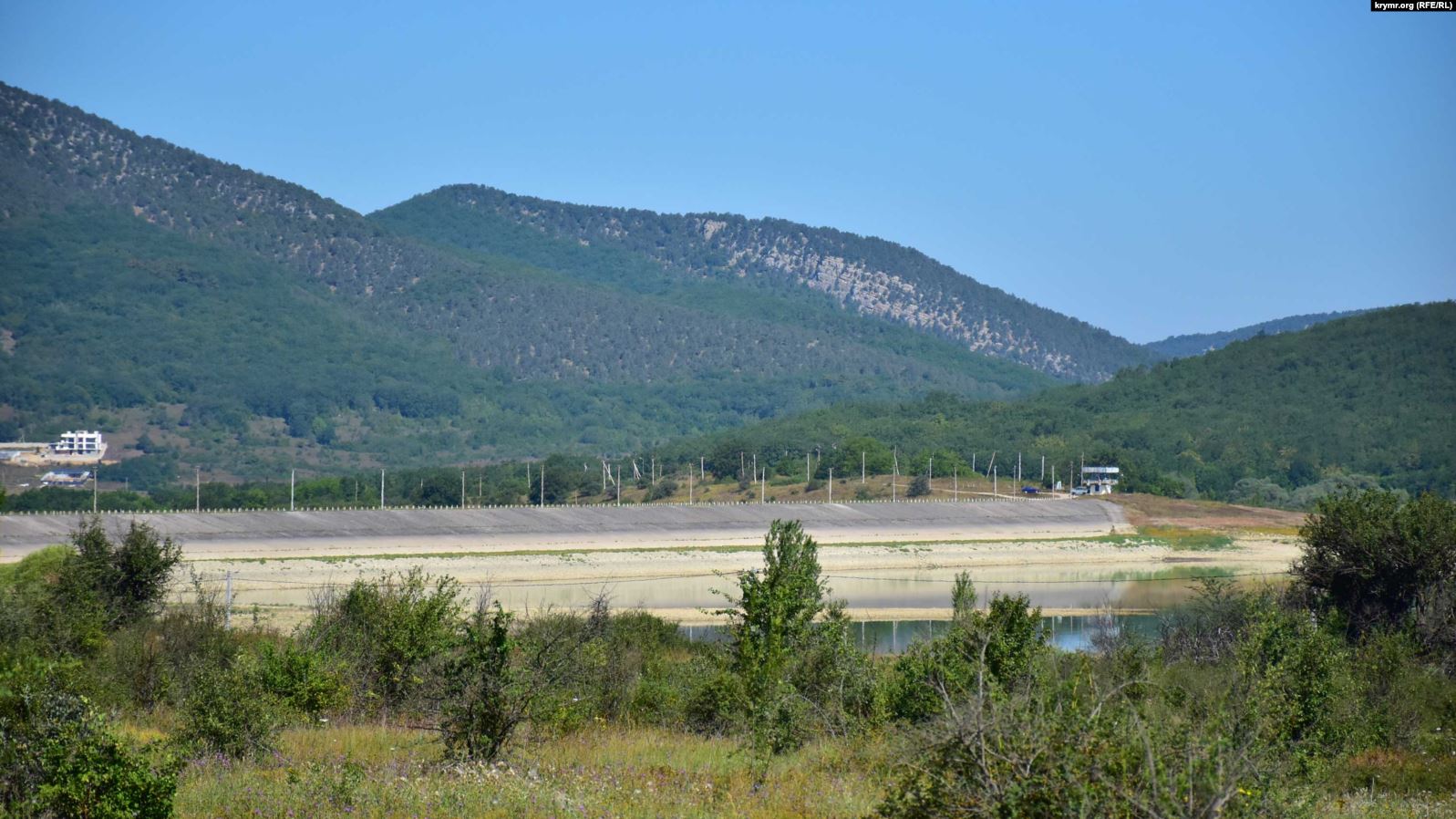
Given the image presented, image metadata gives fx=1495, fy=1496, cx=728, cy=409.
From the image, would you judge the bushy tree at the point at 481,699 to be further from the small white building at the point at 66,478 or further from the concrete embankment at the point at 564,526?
the small white building at the point at 66,478

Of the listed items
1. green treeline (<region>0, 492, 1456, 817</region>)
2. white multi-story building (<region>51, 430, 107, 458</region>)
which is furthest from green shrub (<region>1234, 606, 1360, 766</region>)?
white multi-story building (<region>51, 430, 107, 458</region>)

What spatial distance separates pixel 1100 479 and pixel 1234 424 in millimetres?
36567

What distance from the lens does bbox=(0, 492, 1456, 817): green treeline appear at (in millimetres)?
8477

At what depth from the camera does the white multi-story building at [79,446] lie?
5581 inches

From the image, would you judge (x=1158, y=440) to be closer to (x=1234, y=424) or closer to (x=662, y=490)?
(x=1234, y=424)

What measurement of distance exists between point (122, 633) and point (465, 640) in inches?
519

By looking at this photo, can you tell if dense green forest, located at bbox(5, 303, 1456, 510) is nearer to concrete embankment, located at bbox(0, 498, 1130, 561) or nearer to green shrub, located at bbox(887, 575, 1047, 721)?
concrete embankment, located at bbox(0, 498, 1130, 561)

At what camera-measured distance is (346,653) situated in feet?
70.8

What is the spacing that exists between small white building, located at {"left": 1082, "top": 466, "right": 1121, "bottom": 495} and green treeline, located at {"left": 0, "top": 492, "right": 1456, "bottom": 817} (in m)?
72.9

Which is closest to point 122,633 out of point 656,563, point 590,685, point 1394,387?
point 590,685

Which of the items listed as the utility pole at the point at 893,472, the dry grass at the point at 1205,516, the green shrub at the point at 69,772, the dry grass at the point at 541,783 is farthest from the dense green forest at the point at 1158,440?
the green shrub at the point at 69,772

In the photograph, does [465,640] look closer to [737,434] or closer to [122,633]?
[122,633]

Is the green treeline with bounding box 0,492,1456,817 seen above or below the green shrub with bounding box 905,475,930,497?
below

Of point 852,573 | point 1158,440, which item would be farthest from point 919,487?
point 852,573
